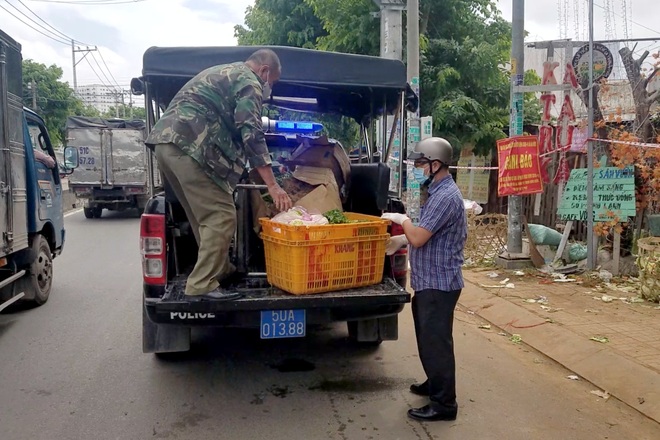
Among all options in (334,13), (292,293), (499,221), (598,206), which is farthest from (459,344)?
(334,13)

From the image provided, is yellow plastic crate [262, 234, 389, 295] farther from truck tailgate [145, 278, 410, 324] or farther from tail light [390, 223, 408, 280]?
tail light [390, 223, 408, 280]

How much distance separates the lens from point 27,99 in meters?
28.2

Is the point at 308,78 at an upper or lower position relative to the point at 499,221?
upper

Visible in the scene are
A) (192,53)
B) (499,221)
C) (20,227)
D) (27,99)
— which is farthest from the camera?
(27,99)

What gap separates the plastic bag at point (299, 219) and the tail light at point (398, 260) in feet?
2.49

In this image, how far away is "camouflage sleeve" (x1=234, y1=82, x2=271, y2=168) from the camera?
356 cm

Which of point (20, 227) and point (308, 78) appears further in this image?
point (20, 227)

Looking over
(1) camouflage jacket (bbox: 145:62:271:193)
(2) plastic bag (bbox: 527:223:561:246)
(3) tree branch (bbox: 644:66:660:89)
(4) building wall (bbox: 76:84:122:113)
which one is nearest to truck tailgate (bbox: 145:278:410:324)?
(1) camouflage jacket (bbox: 145:62:271:193)

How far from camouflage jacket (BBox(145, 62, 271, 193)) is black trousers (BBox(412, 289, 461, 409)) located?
1368mm

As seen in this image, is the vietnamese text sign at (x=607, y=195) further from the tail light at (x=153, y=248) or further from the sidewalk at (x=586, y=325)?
the tail light at (x=153, y=248)

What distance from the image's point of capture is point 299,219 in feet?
12.1

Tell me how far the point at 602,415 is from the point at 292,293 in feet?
7.05

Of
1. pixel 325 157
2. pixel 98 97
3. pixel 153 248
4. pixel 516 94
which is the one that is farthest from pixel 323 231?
pixel 98 97

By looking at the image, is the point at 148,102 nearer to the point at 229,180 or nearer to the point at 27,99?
the point at 229,180
